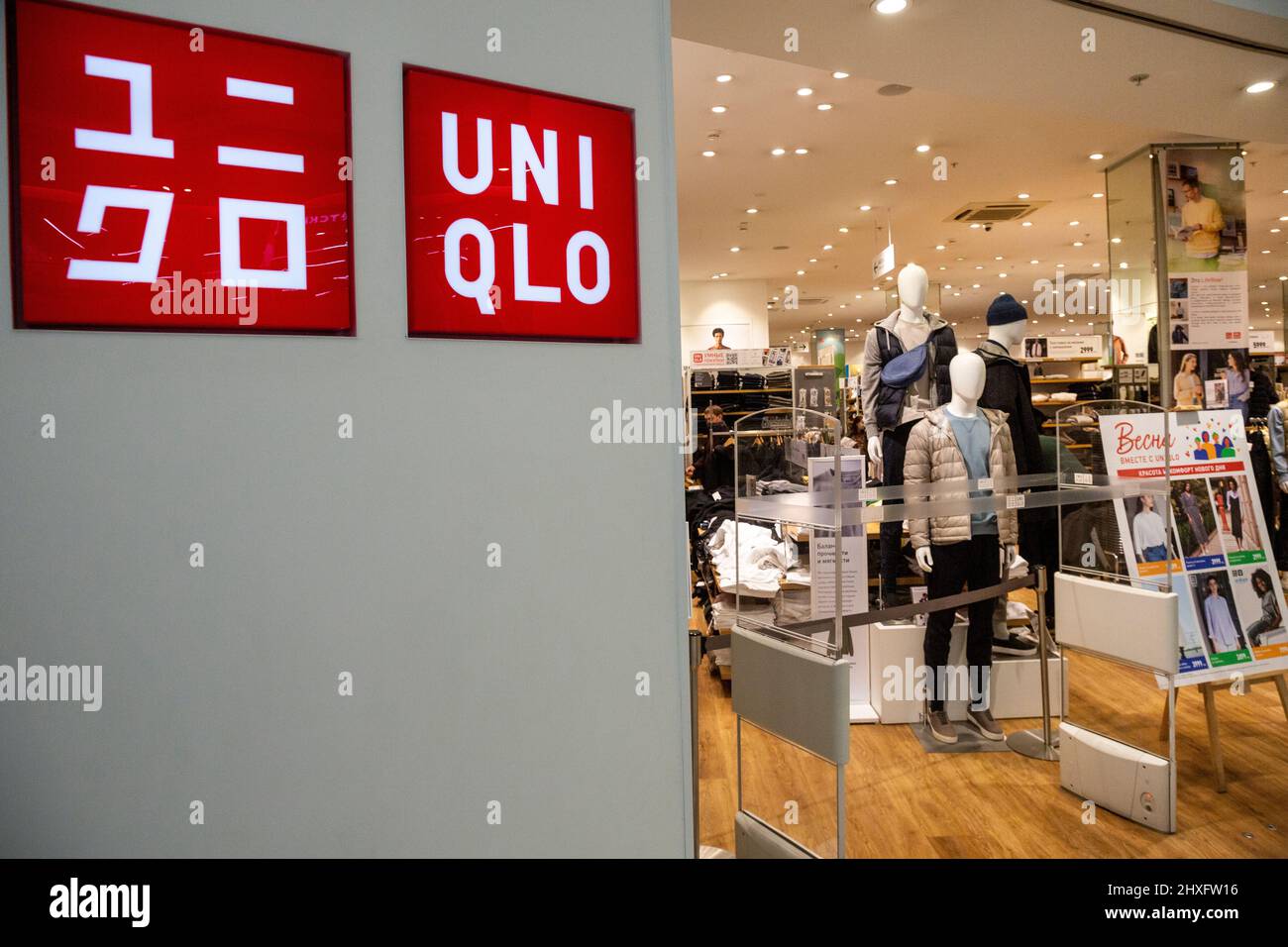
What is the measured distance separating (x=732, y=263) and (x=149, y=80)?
11974 mm

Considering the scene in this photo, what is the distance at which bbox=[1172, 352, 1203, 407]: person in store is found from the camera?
22.0ft

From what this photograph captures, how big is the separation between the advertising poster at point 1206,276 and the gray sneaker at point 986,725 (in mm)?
4272

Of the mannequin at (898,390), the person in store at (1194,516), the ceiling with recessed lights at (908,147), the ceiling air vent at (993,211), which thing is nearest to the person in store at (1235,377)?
the ceiling with recessed lights at (908,147)

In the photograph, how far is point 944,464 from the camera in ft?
11.9

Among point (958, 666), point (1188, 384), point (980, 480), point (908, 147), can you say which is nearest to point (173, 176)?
point (980, 480)

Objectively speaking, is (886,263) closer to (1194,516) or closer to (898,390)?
(898,390)

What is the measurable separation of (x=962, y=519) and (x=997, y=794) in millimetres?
1104

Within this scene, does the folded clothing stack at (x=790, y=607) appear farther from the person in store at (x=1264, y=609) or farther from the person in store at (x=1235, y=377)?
the person in store at (x=1235, y=377)

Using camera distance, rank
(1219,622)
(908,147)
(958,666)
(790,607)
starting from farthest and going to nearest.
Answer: (908,147) → (958,666) → (1219,622) → (790,607)

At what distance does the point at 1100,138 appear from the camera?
22.8ft

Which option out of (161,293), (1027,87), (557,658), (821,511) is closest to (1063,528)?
(821,511)

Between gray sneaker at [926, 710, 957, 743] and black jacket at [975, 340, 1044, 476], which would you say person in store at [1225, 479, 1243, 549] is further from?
gray sneaker at [926, 710, 957, 743]

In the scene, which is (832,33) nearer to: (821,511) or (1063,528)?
(821,511)

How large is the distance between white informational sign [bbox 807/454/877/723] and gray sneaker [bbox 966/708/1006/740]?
46cm
